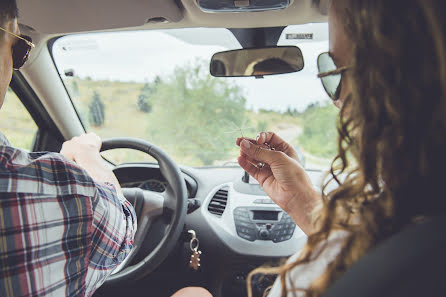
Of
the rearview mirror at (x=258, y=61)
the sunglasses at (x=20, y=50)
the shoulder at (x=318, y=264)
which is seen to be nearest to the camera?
the shoulder at (x=318, y=264)

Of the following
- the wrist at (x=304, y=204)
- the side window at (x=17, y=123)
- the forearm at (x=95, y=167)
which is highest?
the side window at (x=17, y=123)

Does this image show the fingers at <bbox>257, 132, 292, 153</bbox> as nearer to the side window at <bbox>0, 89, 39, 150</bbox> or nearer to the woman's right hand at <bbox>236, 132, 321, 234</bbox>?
the woman's right hand at <bbox>236, 132, 321, 234</bbox>

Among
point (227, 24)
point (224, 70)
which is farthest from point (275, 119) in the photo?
point (227, 24)

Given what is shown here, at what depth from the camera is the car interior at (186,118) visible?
6.93 feet

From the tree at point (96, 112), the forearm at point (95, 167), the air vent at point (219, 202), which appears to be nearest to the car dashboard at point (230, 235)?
the air vent at point (219, 202)

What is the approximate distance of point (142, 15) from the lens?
2.08 meters

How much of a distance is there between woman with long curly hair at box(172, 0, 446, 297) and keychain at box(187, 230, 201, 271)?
A: 1.72 m

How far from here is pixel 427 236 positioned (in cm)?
65

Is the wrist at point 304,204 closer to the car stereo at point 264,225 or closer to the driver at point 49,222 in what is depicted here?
the driver at point 49,222

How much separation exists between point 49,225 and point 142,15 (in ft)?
4.67

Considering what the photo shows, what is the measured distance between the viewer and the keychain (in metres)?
2.50

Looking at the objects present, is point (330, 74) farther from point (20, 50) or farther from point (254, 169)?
point (20, 50)

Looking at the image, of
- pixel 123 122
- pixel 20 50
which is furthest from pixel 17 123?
pixel 20 50

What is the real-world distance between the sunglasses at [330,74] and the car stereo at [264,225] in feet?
5.01
